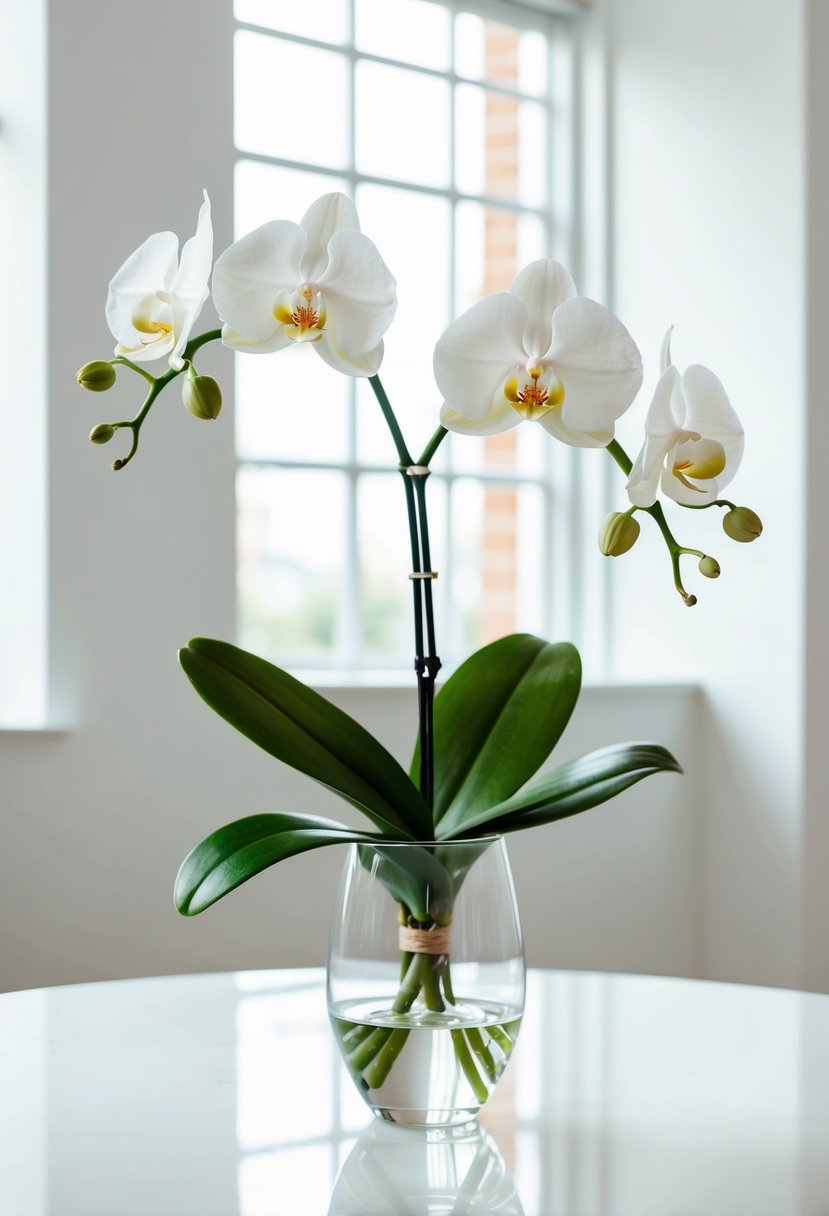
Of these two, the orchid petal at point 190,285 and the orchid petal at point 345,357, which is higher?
the orchid petal at point 190,285

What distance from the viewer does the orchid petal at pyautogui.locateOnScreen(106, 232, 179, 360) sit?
0.81 meters

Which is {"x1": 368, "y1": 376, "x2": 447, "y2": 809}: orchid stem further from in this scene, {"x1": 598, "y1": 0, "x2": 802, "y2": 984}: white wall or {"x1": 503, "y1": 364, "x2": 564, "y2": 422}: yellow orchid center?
{"x1": 598, "y1": 0, "x2": 802, "y2": 984}: white wall

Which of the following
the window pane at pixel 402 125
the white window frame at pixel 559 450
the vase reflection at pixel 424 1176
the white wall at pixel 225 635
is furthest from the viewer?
the white window frame at pixel 559 450

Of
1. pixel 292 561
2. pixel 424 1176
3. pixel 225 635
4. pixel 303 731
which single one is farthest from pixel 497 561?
pixel 424 1176

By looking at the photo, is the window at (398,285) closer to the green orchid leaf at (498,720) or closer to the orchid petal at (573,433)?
the green orchid leaf at (498,720)

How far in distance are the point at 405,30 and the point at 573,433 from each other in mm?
2760

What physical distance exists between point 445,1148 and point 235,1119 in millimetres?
142

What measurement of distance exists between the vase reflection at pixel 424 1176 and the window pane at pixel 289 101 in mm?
2538

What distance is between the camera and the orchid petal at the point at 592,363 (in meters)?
0.75

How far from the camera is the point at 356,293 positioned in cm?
76

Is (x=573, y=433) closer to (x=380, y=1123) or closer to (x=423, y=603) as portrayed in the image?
(x=423, y=603)

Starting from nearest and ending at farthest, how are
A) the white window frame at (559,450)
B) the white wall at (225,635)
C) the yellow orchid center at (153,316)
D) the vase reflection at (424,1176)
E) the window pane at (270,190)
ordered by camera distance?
the vase reflection at (424,1176) → the yellow orchid center at (153,316) → the white wall at (225,635) → the window pane at (270,190) → the white window frame at (559,450)

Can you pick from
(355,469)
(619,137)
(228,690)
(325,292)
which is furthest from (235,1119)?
(619,137)

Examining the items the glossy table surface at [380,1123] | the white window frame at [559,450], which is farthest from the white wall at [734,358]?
the glossy table surface at [380,1123]
